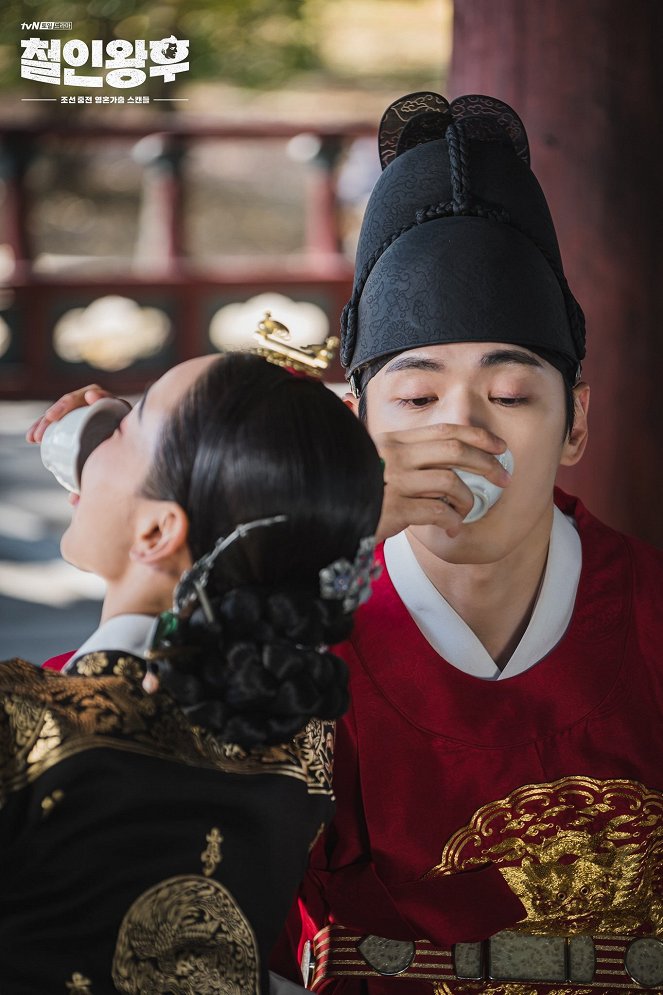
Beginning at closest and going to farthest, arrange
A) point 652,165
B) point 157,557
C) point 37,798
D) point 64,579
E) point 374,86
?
point 37,798 → point 157,557 → point 652,165 → point 64,579 → point 374,86

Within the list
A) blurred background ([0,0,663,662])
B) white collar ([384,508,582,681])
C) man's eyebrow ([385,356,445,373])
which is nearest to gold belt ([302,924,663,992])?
white collar ([384,508,582,681])

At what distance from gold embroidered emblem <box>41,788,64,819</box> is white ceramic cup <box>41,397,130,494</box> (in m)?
0.43

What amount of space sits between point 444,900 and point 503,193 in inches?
48.7

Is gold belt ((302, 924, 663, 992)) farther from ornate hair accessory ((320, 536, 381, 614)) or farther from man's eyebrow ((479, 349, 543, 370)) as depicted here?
man's eyebrow ((479, 349, 543, 370))

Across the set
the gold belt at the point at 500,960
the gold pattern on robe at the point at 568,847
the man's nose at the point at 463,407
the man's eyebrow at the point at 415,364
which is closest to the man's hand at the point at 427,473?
the man's nose at the point at 463,407

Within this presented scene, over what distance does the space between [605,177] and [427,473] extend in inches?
67.1

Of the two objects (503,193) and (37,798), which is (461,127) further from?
(37,798)

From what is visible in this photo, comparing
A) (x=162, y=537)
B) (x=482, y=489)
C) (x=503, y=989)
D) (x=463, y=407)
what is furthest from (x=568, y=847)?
(x=162, y=537)

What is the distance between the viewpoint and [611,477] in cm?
319

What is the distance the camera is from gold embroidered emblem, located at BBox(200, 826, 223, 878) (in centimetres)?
147

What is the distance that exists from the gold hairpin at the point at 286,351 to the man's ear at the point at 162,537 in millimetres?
256

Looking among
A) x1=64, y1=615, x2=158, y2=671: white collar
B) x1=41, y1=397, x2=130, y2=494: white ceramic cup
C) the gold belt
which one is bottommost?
the gold belt

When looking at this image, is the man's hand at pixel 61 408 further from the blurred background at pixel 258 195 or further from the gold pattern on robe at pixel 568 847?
the blurred background at pixel 258 195

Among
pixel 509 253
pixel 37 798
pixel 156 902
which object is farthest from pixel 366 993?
pixel 509 253
